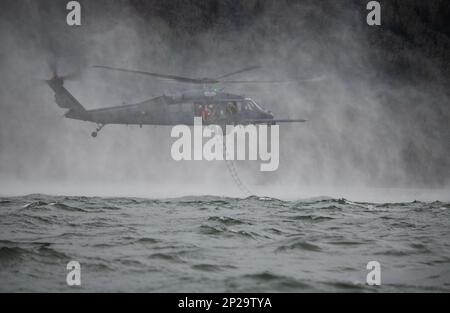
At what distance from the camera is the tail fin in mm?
33000

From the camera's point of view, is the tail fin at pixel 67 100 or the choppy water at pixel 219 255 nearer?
the choppy water at pixel 219 255

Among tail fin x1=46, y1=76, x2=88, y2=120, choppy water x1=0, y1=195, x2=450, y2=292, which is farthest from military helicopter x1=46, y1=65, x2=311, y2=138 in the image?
choppy water x1=0, y1=195, x2=450, y2=292

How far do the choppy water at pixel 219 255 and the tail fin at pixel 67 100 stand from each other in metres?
10.7

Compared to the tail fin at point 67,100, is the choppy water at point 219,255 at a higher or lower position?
lower

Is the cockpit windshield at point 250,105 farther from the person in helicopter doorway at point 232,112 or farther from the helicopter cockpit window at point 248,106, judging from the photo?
the person in helicopter doorway at point 232,112

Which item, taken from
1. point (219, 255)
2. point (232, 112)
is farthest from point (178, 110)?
point (219, 255)

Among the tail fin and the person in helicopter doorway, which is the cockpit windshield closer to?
the person in helicopter doorway

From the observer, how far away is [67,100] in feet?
110

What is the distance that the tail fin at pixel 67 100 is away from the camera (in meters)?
33.0

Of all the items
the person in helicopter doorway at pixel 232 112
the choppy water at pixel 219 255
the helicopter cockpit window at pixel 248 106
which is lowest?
the choppy water at pixel 219 255

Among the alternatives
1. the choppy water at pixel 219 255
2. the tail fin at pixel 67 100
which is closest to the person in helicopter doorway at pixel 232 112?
the tail fin at pixel 67 100

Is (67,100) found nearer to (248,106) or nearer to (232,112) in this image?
(232,112)

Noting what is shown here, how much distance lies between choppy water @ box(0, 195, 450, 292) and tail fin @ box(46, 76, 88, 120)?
1068 centimetres
